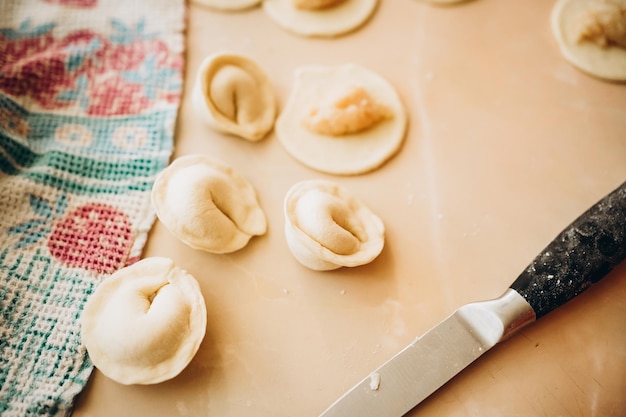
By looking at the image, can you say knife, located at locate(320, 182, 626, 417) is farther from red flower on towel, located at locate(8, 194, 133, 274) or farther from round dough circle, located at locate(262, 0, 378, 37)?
round dough circle, located at locate(262, 0, 378, 37)

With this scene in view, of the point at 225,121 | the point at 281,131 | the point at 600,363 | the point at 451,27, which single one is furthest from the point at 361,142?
the point at 600,363

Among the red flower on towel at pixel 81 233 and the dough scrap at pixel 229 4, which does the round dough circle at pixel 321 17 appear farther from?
the red flower on towel at pixel 81 233

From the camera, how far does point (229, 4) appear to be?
1.60 m

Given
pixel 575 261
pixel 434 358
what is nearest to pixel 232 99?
pixel 434 358

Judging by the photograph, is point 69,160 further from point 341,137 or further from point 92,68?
point 341,137

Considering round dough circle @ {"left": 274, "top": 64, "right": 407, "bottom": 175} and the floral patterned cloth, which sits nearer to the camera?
the floral patterned cloth

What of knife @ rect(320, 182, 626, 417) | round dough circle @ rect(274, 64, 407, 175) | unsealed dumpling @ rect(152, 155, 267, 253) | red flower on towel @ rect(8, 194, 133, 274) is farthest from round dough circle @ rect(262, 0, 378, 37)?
knife @ rect(320, 182, 626, 417)

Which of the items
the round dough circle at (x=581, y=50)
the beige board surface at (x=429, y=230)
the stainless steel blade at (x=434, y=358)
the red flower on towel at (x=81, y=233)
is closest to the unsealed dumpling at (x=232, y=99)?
the beige board surface at (x=429, y=230)

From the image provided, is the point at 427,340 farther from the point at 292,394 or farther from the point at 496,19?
the point at 496,19

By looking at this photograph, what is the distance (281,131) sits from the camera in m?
1.39

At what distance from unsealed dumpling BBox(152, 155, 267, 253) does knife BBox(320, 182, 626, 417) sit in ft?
1.49

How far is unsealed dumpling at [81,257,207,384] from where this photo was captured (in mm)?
992

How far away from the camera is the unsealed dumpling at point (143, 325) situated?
99 cm

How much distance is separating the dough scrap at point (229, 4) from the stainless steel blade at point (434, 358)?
116cm
